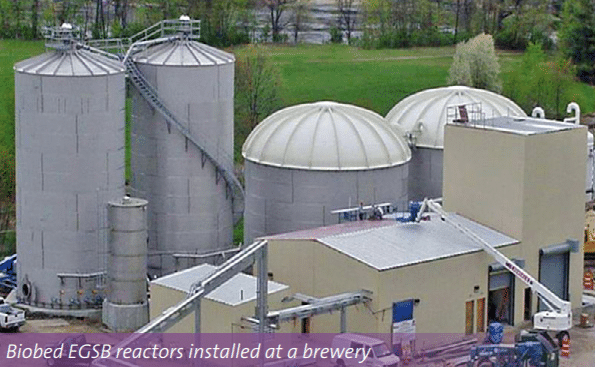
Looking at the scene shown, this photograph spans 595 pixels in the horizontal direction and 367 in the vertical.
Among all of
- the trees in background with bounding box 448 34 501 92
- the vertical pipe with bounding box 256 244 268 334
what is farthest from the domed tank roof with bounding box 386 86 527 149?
the trees in background with bounding box 448 34 501 92

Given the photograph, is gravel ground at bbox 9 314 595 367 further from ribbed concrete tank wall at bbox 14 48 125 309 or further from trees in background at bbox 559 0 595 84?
trees in background at bbox 559 0 595 84

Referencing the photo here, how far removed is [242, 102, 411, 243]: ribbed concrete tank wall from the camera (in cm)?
5769

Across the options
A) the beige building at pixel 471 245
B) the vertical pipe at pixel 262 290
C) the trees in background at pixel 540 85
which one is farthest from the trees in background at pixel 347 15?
the vertical pipe at pixel 262 290

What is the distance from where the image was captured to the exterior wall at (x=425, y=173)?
64.2m

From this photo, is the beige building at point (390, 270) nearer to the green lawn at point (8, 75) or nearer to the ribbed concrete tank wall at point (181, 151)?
the ribbed concrete tank wall at point (181, 151)

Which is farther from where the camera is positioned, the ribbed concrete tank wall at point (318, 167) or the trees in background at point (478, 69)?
the trees in background at point (478, 69)

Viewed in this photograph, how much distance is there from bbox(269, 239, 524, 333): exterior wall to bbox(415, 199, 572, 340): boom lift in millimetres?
828

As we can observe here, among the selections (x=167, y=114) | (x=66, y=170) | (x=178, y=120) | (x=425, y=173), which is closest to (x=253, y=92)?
(x=425, y=173)

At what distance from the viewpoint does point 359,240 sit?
5241cm

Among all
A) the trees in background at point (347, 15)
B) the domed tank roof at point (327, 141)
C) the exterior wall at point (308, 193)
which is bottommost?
the exterior wall at point (308, 193)

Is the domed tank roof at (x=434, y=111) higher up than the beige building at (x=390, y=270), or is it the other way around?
the domed tank roof at (x=434, y=111)

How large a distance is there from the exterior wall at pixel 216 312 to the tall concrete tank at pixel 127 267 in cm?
218

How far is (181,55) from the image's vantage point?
194ft

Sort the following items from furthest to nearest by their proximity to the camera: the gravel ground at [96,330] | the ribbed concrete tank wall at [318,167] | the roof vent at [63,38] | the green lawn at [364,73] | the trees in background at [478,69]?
the green lawn at [364,73], the trees in background at [478,69], the ribbed concrete tank wall at [318,167], the roof vent at [63,38], the gravel ground at [96,330]
